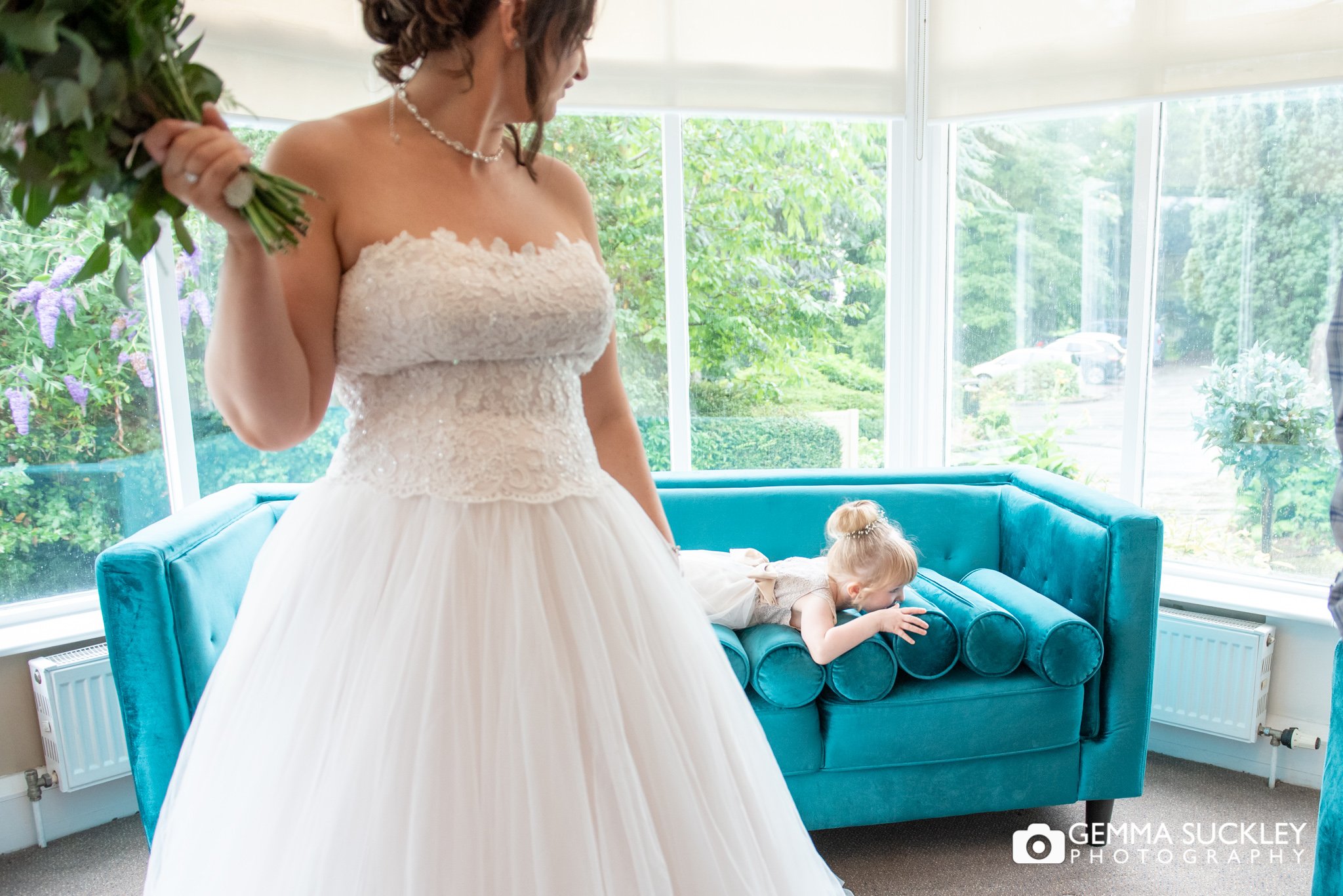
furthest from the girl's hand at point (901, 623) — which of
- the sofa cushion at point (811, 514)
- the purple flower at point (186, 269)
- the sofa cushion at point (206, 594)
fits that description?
the purple flower at point (186, 269)

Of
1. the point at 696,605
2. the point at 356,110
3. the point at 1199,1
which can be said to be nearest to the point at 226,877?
the point at 696,605

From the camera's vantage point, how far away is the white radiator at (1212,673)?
8.77ft

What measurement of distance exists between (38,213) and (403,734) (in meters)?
0.57

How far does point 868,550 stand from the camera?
2.35 metres

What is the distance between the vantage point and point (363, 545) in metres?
1.06

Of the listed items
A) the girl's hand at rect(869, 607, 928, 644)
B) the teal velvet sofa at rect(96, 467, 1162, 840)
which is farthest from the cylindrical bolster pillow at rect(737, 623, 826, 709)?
the girl's hand at rect(869, 607, 928, 644)

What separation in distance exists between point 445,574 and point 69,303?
7.37 feet

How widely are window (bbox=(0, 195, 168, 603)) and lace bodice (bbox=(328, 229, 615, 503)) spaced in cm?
195

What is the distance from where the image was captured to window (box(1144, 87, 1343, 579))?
9.21 feet

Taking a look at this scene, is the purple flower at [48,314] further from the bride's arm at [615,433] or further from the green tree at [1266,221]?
the green tree at [1266,221]

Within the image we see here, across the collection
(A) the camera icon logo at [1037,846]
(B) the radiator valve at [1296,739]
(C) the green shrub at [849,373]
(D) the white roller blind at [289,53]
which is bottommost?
(A) the camera icon logo at [1037,846]

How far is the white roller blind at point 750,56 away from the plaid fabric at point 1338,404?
7.71 feet

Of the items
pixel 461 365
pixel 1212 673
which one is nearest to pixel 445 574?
pixel 461 365

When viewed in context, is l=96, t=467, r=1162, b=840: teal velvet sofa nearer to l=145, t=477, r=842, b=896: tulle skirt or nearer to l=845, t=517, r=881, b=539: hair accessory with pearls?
l=845, t=517, r=881, b=539: hair accessory with pearls
